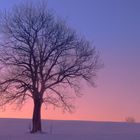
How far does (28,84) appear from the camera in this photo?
142 ft

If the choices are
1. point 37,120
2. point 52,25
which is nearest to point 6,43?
point 52,25

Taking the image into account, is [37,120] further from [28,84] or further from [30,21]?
[30,21]

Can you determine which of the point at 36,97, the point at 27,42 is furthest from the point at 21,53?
the point at 36,97

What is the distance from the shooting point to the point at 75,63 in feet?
144

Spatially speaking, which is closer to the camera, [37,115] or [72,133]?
[72,133]

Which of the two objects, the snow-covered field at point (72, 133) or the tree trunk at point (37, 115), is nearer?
the snow-covered field at point (72, 133)

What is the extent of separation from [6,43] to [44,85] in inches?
191

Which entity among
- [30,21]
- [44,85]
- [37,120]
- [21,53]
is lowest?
[37,120]

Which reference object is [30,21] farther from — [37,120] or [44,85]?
[37,120]

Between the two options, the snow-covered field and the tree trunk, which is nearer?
the snow-covered field

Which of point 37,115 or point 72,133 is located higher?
point 37,115

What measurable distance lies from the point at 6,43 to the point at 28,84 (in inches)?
157

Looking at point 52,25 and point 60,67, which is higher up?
point 52,25

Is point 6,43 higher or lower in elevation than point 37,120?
higher
